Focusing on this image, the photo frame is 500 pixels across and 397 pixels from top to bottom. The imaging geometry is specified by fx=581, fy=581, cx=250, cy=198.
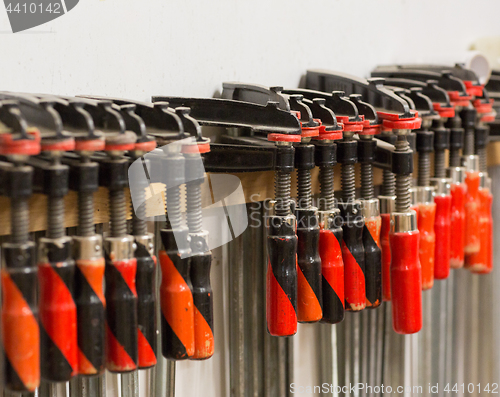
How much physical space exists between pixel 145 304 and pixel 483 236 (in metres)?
0.83

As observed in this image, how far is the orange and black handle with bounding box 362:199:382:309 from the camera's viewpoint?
960mm

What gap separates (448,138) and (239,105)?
19.7 inches

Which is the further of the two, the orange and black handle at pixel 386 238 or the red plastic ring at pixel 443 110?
the red plastic ring at pixel 443 110

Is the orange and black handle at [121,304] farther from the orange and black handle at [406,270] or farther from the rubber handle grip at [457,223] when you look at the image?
the rubber handle grip at [457,223]

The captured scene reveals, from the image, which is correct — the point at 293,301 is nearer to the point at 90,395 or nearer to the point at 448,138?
the point at 90,395

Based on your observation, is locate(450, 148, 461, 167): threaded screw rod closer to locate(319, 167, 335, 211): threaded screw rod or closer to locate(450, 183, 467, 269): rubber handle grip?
locate(450, 183, 467, 269): rubber handle grip

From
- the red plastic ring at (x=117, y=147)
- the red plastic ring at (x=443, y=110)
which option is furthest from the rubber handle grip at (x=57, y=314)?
the red plastic ring at (x=443, y=110)

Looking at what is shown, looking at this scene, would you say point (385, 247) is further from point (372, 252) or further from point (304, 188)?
point (304, 188)

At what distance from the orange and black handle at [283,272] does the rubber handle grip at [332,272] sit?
0.08 metres

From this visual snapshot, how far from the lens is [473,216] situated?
1.21 m

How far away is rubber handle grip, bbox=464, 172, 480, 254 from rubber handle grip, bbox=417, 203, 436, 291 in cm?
17

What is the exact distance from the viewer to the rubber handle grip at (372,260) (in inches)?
37.8

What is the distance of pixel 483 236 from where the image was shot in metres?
1.25

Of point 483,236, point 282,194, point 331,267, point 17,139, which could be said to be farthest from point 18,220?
point 483,236
